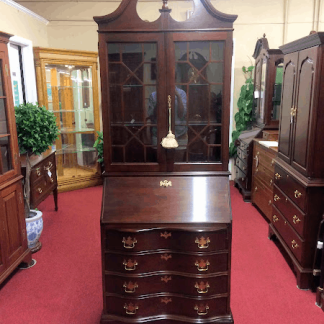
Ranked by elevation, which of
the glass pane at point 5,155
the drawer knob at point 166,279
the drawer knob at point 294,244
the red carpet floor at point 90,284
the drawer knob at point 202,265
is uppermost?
the glass pane at point 5,155

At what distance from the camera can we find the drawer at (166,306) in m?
2.22

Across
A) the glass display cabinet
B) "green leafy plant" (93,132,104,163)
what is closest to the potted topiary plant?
the glass display cabinet

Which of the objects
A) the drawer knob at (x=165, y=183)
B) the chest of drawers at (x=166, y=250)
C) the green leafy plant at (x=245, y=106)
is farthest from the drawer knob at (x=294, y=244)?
the green leafy plant at (x=245, y=106)

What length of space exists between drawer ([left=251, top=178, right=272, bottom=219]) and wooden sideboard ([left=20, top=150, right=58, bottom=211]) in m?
2.66

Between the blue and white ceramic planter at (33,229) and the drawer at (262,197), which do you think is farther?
the drawer at (262,197)

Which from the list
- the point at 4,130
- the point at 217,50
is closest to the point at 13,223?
the point at 4,130

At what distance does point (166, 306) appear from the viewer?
88.5 inches

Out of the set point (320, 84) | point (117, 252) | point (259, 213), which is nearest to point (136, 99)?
point (117, 252)

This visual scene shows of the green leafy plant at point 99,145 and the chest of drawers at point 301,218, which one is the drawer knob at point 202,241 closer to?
the chest of drawers at point 301,218

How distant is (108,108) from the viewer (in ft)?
7.05

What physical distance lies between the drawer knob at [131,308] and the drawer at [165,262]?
0.24 metres

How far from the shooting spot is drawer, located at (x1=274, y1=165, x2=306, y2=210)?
275cm

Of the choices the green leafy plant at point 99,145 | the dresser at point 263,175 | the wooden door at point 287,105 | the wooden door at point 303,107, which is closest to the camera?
the wooden door at point 303,107

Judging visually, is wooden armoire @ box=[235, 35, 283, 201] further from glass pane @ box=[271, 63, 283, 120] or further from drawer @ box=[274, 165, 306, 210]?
drawer @ box=[274, 165, 306, 210]
